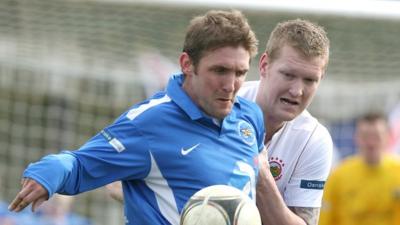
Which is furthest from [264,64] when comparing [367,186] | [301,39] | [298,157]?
[367,186]

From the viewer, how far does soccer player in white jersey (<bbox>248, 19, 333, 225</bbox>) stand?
569 cm

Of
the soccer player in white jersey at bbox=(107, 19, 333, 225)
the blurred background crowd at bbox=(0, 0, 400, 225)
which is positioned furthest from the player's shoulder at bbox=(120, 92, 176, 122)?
the blurred background crowd at bbox=(0, 0, 400, 225)

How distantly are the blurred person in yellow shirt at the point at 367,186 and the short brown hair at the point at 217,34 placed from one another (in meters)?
5.52

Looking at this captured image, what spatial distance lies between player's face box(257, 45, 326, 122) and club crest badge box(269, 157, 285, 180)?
33cm

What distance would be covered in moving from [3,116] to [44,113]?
70 centimetres

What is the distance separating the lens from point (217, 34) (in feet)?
17.1

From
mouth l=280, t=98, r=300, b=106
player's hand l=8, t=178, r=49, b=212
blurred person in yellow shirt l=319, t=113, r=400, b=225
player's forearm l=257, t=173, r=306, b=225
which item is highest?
mouth l=280, t=98, r=300, b=106

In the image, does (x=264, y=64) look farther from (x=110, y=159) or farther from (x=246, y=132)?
(x=110, y=159)

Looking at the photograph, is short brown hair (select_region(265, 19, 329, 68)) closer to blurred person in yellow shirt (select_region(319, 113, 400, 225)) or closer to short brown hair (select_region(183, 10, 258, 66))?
short brown hair (select_region(183, 10, 258, 66))

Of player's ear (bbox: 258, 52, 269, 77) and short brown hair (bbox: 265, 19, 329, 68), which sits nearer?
short brown hair (bbox: 265, 19, 329, 68)

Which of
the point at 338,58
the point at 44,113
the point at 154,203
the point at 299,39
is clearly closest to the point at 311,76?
the point at 299,39

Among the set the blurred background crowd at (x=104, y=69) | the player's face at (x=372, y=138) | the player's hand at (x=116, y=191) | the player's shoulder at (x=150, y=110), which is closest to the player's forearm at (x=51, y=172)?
the player's shoulder at (x=150, y=110)

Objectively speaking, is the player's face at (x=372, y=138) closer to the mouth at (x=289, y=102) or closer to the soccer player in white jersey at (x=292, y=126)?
the soccer player in white jersey at (x=292, y=126)

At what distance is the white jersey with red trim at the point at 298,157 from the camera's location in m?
6.11
